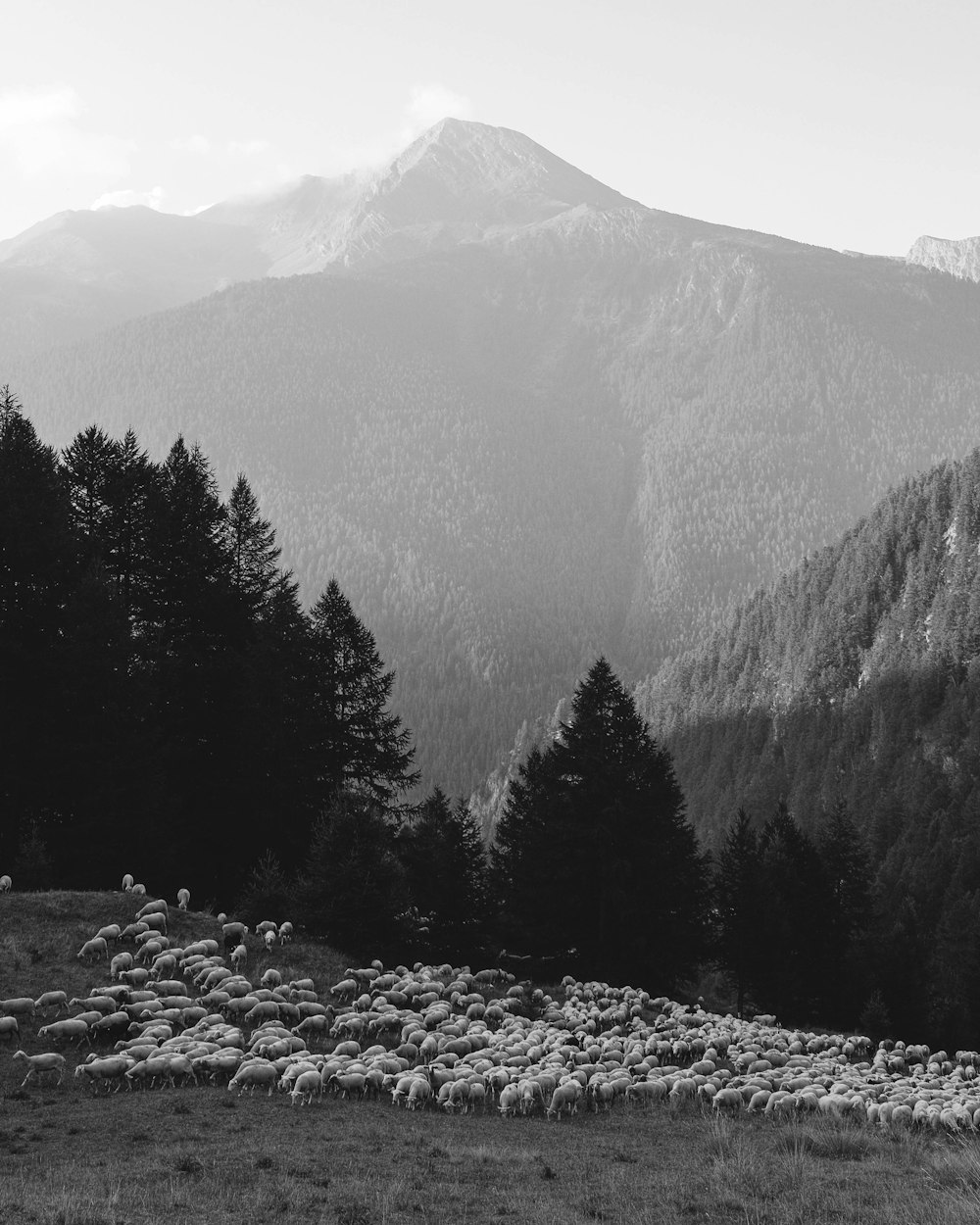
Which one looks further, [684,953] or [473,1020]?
[684,953]

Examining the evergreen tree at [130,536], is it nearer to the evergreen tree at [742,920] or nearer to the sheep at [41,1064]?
the sheep at [41,1064]

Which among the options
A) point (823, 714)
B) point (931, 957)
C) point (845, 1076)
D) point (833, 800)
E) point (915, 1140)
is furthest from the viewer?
point (823, 714)

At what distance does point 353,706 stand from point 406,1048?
1164 inches

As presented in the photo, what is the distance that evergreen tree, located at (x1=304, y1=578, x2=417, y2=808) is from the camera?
4781cm

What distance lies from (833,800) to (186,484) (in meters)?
105

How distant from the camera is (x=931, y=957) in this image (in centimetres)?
8506

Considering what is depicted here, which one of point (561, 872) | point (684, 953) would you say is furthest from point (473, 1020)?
point (684, 953)

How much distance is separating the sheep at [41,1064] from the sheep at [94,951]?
5.76m

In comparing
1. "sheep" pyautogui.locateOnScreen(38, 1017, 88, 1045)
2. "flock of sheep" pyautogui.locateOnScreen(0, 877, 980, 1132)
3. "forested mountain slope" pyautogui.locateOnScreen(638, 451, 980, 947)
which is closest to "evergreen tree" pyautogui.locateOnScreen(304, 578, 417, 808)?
"flock of sheep" pyautogui.locateOnScreen(0, 877, 980, 1132)

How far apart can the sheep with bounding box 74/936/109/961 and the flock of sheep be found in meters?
0.07

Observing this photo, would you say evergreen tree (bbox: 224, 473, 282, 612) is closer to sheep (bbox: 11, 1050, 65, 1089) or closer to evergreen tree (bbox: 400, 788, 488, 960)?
evergreen tree (bbox: 400, 788, 488, 960)

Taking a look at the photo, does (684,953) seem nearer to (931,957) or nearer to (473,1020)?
(473,1020)

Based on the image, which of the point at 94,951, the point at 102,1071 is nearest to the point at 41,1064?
the point at 102,1071

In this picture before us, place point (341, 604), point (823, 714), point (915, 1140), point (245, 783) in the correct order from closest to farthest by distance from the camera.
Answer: point (915, 1140) < point (245, 783) < point (341, 604) < point (823, 714)
